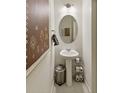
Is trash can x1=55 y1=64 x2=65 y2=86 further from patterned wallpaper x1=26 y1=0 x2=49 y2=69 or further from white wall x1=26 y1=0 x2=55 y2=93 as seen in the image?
patterned wallpaper x1=26 y1=0 x2=49 y2=69

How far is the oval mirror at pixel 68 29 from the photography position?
11.9ft

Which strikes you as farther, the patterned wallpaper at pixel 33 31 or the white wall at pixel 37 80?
the white wall at pixel 37 80

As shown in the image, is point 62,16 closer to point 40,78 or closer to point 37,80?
point 40,78

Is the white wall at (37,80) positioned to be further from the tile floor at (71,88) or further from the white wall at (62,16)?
the white wall at (62,16)

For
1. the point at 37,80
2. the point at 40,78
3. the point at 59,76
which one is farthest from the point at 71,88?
the point at 37,80

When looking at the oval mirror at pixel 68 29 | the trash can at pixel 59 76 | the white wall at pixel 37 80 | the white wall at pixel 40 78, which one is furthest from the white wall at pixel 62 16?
the white wall at pixel 37 80

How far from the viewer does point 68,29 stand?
144 inches

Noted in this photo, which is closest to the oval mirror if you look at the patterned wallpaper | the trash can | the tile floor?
the trash can

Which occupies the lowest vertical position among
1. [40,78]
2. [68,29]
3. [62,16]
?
[40,78]

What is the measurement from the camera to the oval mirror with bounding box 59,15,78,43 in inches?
143

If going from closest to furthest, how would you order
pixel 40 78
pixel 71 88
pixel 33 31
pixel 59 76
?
pixel 33 31, pixel 40 78, pixel 71 88, pixel 59 76
